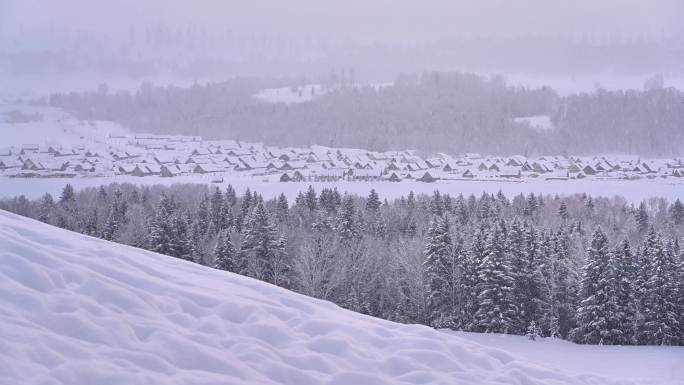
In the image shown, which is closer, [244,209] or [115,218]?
[115,218]

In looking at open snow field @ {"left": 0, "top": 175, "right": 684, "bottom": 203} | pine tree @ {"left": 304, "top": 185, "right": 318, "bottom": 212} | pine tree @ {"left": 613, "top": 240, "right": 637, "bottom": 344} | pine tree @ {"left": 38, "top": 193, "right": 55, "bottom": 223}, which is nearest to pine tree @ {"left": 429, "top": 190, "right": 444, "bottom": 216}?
open snow field @ {"left": 0, "top": 175, "right": 684, "bottom": 203}

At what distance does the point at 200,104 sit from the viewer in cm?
5594

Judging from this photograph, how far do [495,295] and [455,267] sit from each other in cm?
179

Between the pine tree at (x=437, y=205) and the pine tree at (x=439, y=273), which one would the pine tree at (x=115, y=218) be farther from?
the pine tree at (x=437, y=205)

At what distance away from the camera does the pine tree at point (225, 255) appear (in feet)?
56.5

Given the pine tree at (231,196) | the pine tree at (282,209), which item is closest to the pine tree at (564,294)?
the pine tree at (282,209)

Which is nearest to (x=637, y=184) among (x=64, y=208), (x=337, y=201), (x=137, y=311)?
(x=337, y=201)

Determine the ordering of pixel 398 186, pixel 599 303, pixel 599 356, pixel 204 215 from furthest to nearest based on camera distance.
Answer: pixel 398 186, pixel 204 215, pixel 599 303, pixel 599 356

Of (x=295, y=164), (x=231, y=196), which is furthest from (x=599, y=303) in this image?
(x=295, y=164)

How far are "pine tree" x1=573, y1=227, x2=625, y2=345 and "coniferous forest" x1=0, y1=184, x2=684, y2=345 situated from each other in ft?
0.10

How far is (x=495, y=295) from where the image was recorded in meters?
16.8

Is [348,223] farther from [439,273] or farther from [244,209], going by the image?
[439,273]

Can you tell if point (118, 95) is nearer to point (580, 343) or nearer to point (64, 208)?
point (64, 208)

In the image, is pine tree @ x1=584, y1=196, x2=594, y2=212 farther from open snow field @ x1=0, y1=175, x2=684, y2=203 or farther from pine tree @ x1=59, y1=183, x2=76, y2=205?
pine tree @ x1=59, y1=183, x2=76, y2=205
